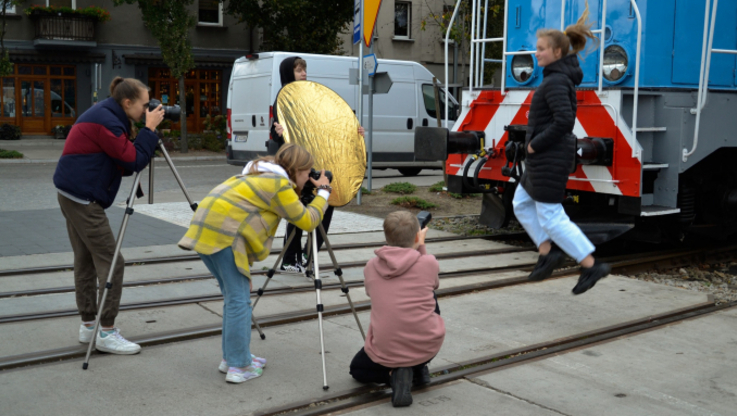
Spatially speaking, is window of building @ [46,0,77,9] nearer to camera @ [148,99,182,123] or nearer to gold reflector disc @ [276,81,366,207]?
gold reflector disc @ [276,81,366,207]

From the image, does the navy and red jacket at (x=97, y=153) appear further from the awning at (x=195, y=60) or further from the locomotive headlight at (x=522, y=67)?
the awning at (x=195, y=60)

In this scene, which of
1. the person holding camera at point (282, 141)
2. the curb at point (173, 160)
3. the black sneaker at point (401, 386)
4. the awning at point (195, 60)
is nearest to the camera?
the black sneaker at point (401, 386)

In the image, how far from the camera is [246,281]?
4113 millimetres

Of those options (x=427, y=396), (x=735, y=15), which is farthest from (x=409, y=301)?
(x=735, y=15)

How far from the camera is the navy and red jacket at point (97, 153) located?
170 inches

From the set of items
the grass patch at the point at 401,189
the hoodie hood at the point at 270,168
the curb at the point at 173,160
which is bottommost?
the curb at the point at 173,160

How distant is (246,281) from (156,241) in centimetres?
431

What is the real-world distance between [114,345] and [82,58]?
26.4 metres

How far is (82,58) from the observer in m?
28.2

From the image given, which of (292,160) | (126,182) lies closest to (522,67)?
(292,160)

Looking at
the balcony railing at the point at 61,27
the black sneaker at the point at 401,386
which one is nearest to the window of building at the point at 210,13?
the balcony railing at the point at 61,27

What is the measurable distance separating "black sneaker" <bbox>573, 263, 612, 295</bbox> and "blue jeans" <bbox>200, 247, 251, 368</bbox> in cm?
227

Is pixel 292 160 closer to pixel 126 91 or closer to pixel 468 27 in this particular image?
pixel 126 91

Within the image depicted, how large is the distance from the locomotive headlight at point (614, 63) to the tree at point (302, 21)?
2057cm
